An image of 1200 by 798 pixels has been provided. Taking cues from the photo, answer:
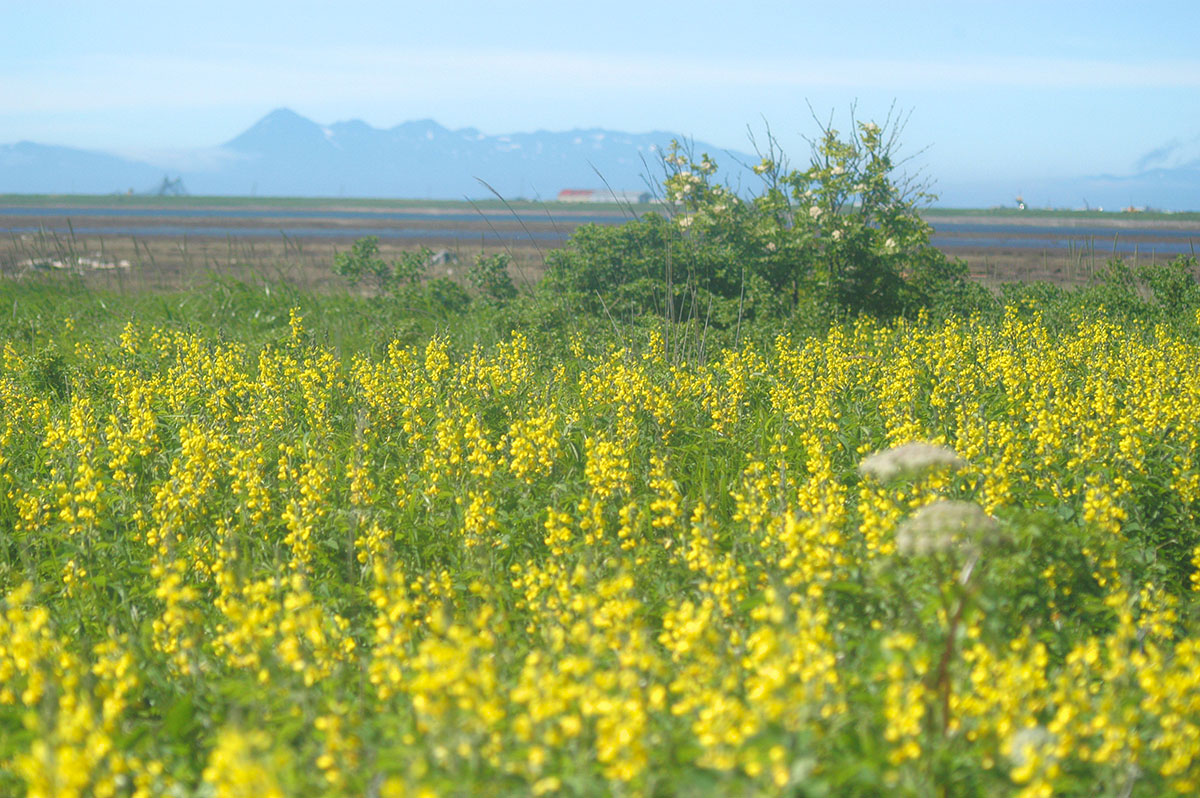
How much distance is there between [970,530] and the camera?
3.42 metres

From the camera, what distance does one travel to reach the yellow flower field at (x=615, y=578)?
2.43m

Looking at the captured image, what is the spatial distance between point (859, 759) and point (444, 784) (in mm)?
1131

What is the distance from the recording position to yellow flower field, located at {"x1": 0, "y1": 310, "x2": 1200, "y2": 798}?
2.43m

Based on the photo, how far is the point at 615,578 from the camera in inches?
166

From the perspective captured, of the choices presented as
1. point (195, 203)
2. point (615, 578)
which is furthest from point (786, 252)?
point (195, 203)

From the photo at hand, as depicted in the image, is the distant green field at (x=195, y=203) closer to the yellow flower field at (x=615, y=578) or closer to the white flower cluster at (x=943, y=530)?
the yellow flower field at (x=615, y=578)

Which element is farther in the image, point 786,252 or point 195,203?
point 195,203

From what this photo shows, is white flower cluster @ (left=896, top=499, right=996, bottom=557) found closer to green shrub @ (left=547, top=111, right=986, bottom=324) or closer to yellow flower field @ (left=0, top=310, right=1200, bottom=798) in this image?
yellow flower field @ (left=0, top=310, right=1200, bottom=798)

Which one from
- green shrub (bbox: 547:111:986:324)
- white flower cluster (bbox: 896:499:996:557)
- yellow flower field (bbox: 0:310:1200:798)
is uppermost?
green shrub (bbox: 547:111:986:324)

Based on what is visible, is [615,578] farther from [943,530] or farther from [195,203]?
[195,203]

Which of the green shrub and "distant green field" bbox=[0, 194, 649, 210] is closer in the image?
the green shrub

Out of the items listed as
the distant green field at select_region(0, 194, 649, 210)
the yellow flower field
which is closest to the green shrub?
the yellow flower field

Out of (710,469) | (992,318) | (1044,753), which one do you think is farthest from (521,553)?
(992,318)

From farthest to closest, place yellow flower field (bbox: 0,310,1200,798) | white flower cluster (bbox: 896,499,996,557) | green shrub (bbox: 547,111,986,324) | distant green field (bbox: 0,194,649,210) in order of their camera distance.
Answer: distant green field (bbox: 0,194,649,210), green shrub (bbox: 547,111,986,324), white flower cluster (bbox: 896,499,996,557), yellow flower field (bbox: 0,310,1200,798)
